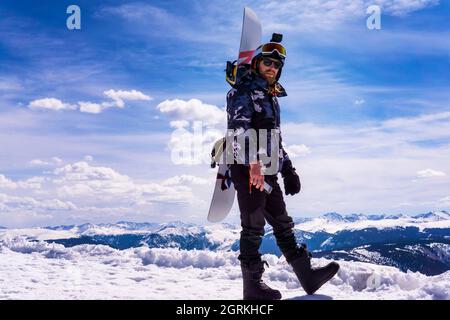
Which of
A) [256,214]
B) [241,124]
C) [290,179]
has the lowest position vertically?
[256,214]

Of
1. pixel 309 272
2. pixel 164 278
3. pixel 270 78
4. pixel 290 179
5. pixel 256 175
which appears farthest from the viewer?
pixel 164 278

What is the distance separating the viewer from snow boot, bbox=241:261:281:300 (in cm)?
536

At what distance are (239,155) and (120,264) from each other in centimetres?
618

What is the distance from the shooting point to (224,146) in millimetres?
5828

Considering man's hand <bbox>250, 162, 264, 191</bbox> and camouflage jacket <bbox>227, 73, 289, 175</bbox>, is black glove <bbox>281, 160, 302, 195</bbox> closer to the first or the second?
camouflage jacket <bbox>227, 73, 289, 175</bbox>

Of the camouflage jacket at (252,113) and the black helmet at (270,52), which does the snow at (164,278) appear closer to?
the camouflage jacket at (252,113)

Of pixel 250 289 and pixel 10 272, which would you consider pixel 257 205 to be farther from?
pixel 10 272

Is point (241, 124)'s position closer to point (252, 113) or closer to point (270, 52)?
point (252, 113)

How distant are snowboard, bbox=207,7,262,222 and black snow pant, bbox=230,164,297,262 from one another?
45 cm

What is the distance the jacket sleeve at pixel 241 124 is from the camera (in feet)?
17.7

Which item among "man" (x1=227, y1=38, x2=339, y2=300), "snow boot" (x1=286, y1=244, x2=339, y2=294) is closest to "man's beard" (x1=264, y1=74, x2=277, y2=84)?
"man" (x1=227, y1=38, x2=339, y2=300)

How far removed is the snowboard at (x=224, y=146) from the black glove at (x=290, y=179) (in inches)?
30.6

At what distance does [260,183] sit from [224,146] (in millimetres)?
791

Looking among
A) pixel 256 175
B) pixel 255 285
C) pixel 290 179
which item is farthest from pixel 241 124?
pixel 255 285
